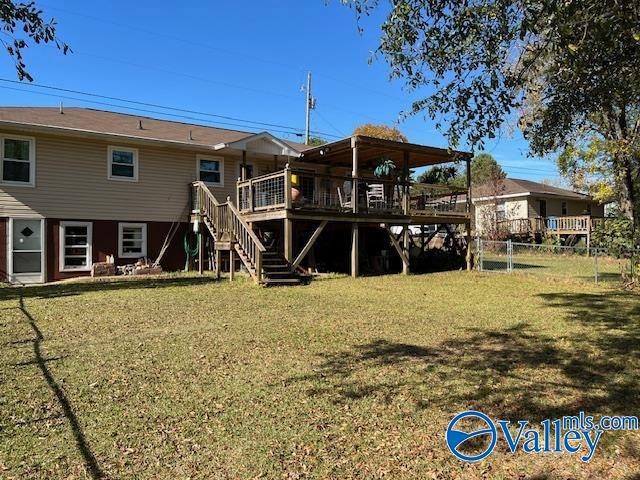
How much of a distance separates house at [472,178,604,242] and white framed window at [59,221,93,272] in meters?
22.9

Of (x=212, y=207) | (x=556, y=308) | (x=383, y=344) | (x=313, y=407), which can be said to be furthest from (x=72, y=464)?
(x=212, y=207)

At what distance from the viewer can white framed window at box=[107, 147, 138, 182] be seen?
49.7 ft

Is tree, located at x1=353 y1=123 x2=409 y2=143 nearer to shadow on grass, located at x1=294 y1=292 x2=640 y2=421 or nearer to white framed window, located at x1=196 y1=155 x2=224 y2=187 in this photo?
white framed window, located at x1=196 y1=155 x2=224 y2=187

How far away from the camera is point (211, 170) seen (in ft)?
56.0

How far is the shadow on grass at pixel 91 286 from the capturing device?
10820 mm

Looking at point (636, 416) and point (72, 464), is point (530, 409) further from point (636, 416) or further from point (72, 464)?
point (72, 464)

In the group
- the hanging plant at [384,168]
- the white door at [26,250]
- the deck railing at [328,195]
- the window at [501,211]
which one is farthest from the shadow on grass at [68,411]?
the window at [501,211]

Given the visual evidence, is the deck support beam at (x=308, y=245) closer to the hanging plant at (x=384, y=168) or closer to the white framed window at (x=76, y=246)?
the hanging plant at (x=384, y=168)

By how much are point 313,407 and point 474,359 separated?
2.25m

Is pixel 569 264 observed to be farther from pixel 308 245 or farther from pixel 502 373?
pixel 502 373

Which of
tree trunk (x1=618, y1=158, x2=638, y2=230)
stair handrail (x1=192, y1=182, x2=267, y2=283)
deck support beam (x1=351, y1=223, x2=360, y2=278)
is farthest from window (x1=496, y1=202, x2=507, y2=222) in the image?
stair handrail (x1=192, y1=182, x2=267, y2=283)

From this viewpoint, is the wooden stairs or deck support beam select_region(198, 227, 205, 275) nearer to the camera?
the wooden stairs

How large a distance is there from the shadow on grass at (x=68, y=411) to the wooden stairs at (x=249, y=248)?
18.5 ft

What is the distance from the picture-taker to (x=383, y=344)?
631 cm
